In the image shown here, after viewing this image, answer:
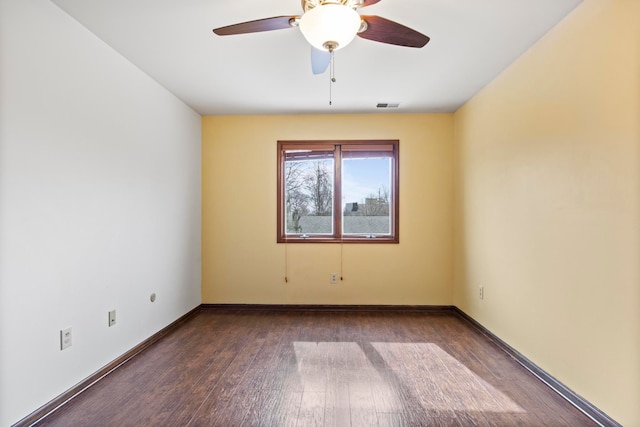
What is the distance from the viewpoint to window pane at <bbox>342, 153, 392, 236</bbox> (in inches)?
168

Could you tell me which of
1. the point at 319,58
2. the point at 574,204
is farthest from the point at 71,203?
the point at 574,204

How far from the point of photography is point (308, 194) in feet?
14.1

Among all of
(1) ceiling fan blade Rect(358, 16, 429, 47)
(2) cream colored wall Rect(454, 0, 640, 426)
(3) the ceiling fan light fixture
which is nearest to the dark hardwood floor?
(2) cream colored wall Rect(454, 0, 640, 426)

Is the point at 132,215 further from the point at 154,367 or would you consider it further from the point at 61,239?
the point at 154,367

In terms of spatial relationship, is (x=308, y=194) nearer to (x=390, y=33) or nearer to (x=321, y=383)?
(x=321, y=383)

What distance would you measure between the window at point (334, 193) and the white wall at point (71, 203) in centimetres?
145

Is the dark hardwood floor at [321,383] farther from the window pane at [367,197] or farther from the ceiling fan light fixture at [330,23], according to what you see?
the ceiling fan light fixture at [330,23]

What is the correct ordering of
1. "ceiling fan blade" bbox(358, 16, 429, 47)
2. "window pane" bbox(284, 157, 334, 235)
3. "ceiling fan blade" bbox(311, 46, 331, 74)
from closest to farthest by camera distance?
"ceiling fan blade" bbox(358, 16, 429, 47) → "ceiling fan blade" bbox(311, 46, 331, 74) → "window pane" bbox(284, 157, 334, 235)

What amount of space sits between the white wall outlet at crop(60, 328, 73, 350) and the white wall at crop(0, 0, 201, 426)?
4cm

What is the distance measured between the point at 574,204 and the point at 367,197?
7.79 ft

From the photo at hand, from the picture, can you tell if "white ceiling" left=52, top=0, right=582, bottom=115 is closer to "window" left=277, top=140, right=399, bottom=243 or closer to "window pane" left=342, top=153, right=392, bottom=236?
"window" left=277, top=140, right=399, bottom=243

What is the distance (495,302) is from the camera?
313 cm

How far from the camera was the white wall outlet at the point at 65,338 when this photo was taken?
2107 mm

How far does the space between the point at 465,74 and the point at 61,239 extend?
3283mm
